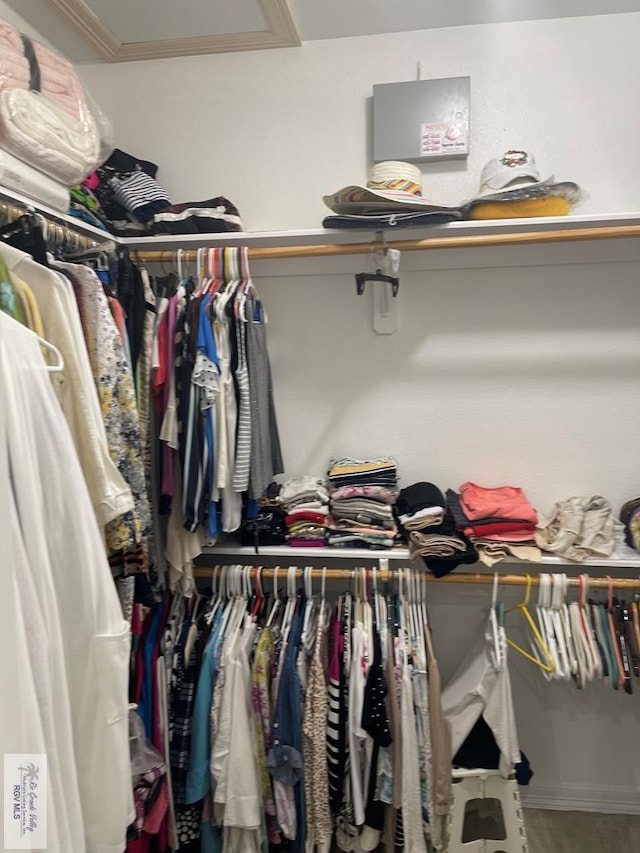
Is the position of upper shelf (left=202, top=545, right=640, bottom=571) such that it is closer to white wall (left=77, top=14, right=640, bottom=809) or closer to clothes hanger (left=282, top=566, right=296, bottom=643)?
clothes hanger (left=282, top=566, right=296, bottom=643)

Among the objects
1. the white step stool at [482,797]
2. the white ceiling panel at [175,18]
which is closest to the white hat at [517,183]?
the white ceiling panel at [175,18]

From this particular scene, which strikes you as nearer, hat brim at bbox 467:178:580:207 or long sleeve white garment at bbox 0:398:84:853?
long sleeve white garment at bbox 0:398:84:853

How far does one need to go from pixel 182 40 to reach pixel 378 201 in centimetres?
94

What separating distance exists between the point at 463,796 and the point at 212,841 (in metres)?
0.80

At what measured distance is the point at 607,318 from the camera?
185cm

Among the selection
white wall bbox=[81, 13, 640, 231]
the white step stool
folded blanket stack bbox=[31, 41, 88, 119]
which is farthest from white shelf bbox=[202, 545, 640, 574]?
folded blanket stack bbox=[31, 41, 88, 119]

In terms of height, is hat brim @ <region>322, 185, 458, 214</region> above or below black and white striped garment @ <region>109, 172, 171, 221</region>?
below

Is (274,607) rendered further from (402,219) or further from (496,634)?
(402,219)

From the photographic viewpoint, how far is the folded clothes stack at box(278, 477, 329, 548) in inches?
71.0

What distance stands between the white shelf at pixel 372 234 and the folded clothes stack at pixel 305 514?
81 cm

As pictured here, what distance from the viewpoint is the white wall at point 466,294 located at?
180 cm

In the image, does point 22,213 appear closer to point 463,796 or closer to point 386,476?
point 386,476

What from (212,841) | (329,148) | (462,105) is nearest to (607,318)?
(462,105)

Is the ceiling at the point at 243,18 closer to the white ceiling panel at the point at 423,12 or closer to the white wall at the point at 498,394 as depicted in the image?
the white ceiling panel at the point at 423,12
